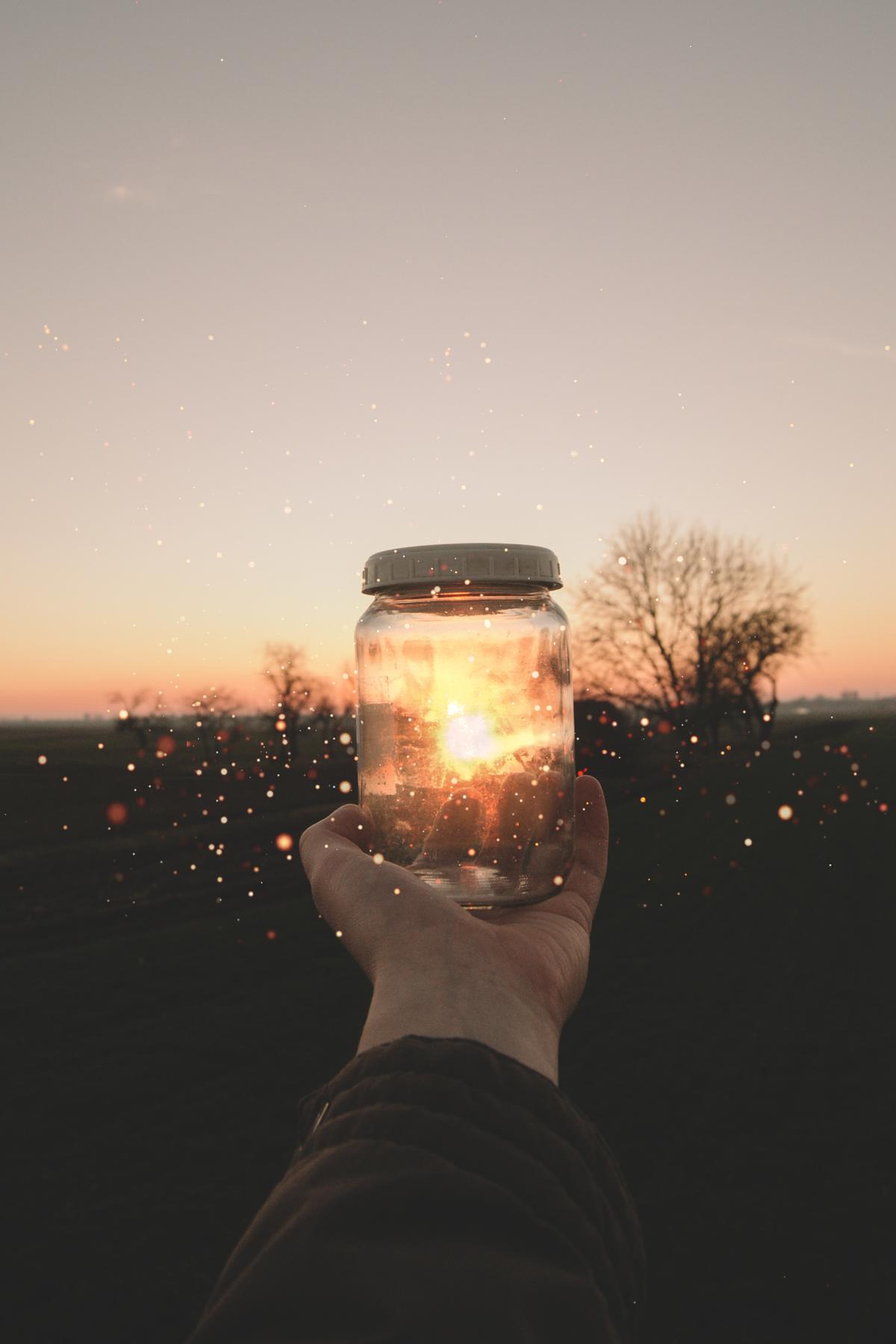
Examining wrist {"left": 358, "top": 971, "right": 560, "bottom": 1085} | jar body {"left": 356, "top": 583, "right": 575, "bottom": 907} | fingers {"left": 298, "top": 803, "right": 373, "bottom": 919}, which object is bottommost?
wrist {"left": 358, "top": 971, "right": 560, "bottom": 1085}

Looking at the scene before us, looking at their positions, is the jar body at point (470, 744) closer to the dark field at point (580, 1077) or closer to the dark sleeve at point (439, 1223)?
the dark sleeve at point (439, 1223)

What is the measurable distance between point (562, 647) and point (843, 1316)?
4055 mm

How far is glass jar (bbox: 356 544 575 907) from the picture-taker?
2248 mm

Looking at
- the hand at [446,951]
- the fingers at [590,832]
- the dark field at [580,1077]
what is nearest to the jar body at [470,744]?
the hand at [446,951]

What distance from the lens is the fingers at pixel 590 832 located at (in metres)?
2.75

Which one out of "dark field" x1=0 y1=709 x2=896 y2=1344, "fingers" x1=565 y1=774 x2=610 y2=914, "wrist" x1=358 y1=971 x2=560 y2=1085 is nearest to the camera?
"wrist" x1=358 y1=971 x2=560 y2=1085

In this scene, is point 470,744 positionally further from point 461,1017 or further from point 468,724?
point 461,1017

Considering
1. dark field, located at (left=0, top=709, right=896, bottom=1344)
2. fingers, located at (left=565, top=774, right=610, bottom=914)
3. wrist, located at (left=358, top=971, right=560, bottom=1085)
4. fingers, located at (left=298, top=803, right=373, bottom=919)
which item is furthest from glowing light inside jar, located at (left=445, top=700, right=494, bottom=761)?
dark field, located at (left=0, top=709, right=896, bottom=1344)

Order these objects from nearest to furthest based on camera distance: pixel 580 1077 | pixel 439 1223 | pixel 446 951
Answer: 1. pixel 439 1223
2. pixel 446 951
3. pixel 580 1077

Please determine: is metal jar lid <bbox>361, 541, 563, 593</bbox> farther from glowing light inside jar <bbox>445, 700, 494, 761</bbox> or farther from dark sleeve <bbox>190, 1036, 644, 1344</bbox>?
dark sleeve <bbox>190, 1036, 644, 1344</bbox>

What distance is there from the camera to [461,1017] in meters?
1.43

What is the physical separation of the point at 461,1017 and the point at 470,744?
3.06 ft

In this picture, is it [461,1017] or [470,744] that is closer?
[461,1017]

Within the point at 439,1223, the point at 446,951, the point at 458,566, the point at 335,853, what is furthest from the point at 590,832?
the point at 439,1223
